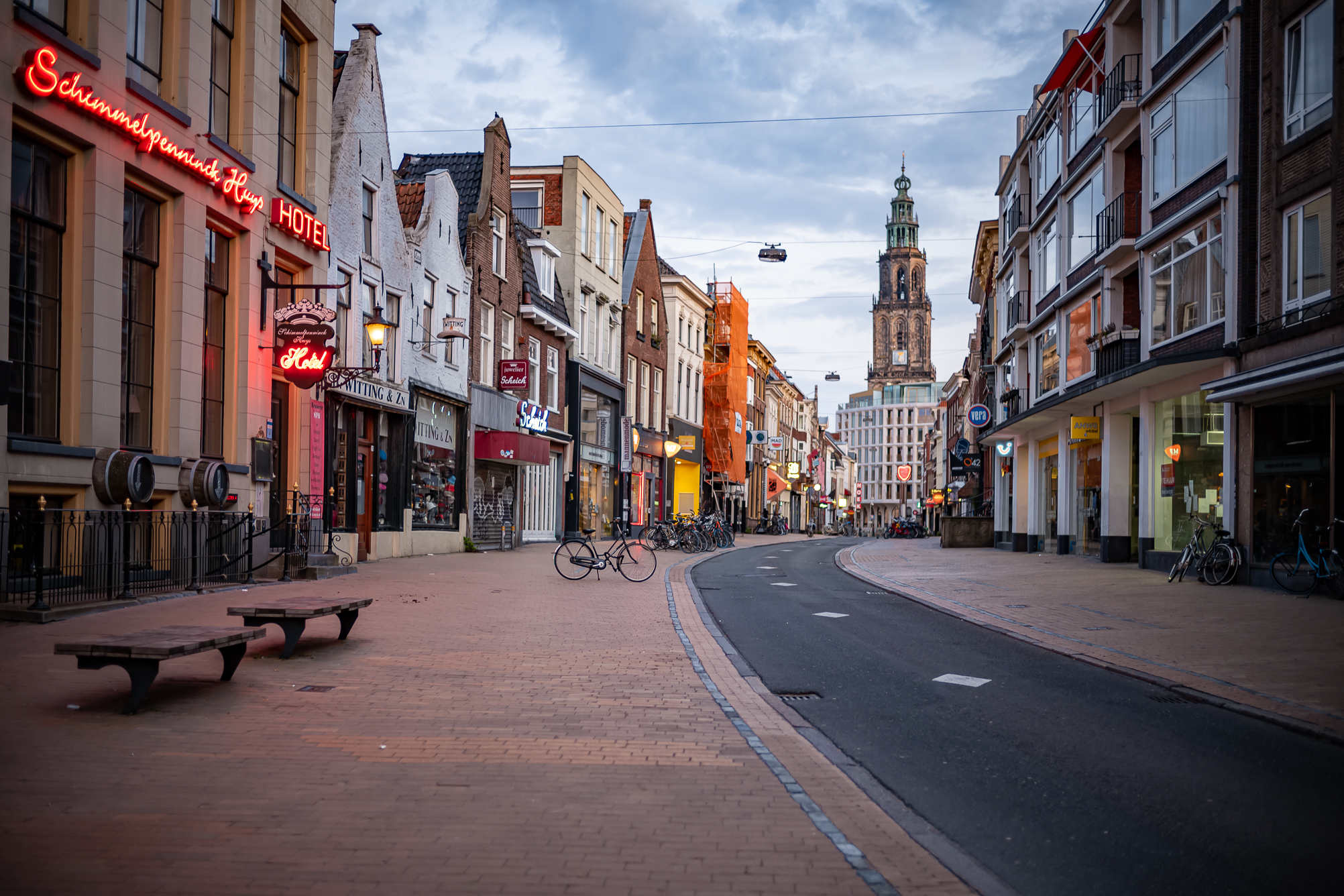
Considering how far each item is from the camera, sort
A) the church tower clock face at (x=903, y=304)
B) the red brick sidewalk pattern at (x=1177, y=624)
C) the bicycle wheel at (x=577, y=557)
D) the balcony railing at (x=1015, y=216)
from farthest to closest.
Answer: the church tower clock face at (x=903, y=304) < the balcony railing at (x=1015, y=216) < the bicycle wheel at (x=577, y=557) < the red brick sidewalk pattern at (x=1177, y=624)

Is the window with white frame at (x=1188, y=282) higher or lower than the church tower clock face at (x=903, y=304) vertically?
lower

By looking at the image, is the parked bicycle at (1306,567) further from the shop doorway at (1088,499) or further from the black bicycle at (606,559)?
the shop doorway at (1088,499)

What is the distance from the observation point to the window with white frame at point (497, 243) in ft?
93.7

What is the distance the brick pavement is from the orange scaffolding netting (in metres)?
48.6

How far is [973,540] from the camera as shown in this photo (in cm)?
3981

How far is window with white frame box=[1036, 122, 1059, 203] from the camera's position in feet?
102

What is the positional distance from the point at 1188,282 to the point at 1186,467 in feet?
12.3

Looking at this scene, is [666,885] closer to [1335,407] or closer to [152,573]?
[152,573]

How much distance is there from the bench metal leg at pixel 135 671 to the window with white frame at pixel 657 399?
39712 mm

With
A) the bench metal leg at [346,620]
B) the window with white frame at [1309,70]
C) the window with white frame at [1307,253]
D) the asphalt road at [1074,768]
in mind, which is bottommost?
the asphalt road at [1074,768]

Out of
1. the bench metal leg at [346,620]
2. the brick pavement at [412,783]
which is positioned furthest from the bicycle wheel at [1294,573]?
the bench metal leg at [346,620]

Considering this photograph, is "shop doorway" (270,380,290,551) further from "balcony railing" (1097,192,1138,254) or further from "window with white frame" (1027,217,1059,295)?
"window with white frame" (1027,217,1059,295)

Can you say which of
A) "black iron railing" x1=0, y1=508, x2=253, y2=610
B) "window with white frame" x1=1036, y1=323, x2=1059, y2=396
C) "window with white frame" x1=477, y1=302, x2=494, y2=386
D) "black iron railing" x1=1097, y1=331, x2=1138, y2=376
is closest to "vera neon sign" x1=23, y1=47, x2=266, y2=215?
"black iron railing" x1=0, y1=508, x2=253, y2=610

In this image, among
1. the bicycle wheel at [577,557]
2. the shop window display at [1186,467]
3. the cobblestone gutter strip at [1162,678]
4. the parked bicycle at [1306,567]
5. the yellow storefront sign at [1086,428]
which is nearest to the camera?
the cobblestone gutter strip at [1162,678]
